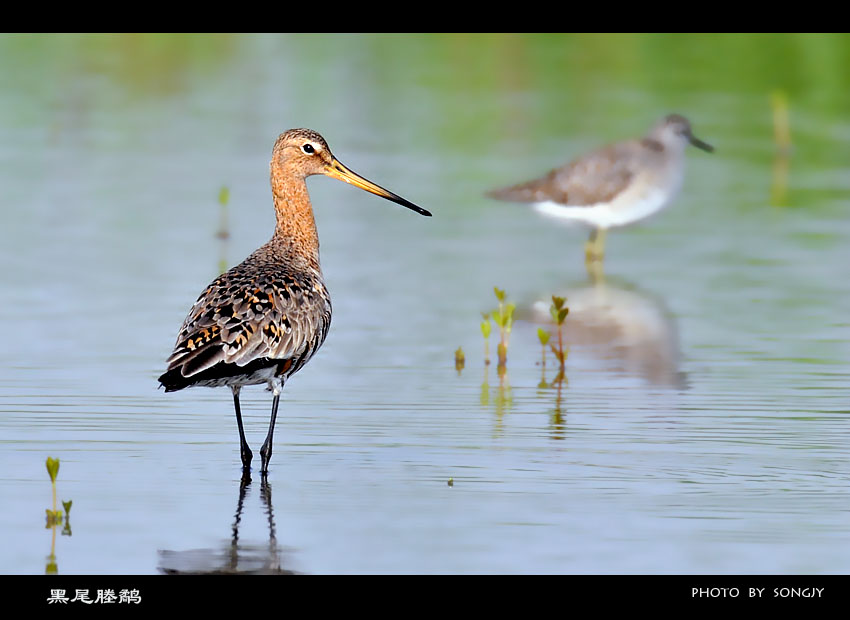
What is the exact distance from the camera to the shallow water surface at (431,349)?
277 inches

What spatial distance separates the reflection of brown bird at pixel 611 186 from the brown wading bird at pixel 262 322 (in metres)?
5.98

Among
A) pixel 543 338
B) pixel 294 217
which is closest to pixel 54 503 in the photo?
pixel 294 217

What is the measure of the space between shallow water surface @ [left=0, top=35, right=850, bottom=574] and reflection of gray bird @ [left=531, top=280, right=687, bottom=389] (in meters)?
0.04

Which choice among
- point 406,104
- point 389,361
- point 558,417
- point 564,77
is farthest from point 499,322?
point 564,77

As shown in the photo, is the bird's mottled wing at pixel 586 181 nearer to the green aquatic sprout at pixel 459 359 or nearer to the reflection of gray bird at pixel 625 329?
the reflection of gray bird at pixel 625 329

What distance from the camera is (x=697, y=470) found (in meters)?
7.98

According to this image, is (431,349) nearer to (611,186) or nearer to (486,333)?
(486,333)

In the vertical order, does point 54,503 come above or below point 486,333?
below

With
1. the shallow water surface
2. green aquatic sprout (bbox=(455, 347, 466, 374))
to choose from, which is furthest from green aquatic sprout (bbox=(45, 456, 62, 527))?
green aquatic sprout (bbox=(455, 347, 466, 374))

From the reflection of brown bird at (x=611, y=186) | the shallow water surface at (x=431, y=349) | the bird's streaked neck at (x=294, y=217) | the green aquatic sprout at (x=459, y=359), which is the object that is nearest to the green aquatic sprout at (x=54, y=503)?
the shallow water surface at (x=431, y=349)

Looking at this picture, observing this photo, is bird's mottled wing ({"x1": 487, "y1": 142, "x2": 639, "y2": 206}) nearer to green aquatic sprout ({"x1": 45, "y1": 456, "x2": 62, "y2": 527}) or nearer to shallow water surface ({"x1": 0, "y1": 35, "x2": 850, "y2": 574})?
shallow water surface ({"x1": 0, "y1": 35, "x2": 850, "y2": 574})

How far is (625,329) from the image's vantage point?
38.4 ft

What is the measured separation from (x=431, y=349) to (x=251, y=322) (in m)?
3.02
